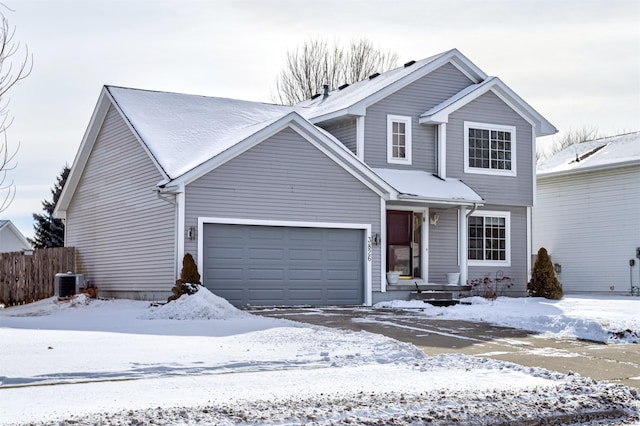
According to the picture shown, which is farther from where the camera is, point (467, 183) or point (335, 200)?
point (467, 183)

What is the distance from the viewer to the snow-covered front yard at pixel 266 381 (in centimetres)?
763

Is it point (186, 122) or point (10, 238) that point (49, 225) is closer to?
point (10, 238)

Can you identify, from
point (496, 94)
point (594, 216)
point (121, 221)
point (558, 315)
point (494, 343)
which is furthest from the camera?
point (594, 216)

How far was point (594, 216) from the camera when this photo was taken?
27.7m

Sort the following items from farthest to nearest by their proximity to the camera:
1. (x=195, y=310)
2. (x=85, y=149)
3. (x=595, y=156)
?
(x=595, y=156) < (x=85, y=149) < (x=195, y=310)

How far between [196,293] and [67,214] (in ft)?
35.2

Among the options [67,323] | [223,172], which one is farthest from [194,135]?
[67,323]

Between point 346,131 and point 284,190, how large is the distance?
13.8 feet

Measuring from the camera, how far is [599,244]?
27547mm

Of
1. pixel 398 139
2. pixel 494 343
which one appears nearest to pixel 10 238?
pixel 398 139

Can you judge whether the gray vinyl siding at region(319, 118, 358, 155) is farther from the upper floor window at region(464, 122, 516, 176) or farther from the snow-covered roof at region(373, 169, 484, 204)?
the upper floor window at region(464, 122, 516, 176)

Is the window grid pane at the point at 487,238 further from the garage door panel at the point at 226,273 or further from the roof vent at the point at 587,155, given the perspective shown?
the garage door panel at the point at 226,273

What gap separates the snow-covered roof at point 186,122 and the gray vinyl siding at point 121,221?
1.71 feet

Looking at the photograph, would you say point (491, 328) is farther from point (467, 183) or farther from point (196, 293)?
point (467, 183)
